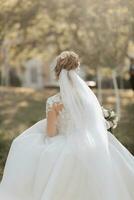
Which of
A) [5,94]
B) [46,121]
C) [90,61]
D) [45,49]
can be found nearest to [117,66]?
[90,61]

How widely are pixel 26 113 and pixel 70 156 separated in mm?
14605

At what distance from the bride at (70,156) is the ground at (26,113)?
375 centimetres

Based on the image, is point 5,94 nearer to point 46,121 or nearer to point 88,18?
point 88,18

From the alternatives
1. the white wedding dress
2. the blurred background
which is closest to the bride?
the white wedding dress

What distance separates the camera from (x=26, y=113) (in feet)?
70.7

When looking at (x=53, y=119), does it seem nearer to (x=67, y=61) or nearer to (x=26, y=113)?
(x=67, y=61)

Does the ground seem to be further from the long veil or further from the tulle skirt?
the long veil

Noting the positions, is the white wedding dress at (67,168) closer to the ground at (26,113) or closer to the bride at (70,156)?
the bride at (70,156)

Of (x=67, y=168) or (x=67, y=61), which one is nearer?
(x=67, y=168)

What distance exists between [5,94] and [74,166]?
19.5m

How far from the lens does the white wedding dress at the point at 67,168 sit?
6.97m

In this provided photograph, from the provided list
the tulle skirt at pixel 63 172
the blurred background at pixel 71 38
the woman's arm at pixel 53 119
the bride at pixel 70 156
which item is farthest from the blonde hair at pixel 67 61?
the blurred background at pixel 71 38

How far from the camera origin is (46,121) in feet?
25.0

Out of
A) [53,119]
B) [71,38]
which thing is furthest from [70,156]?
[71,38]
